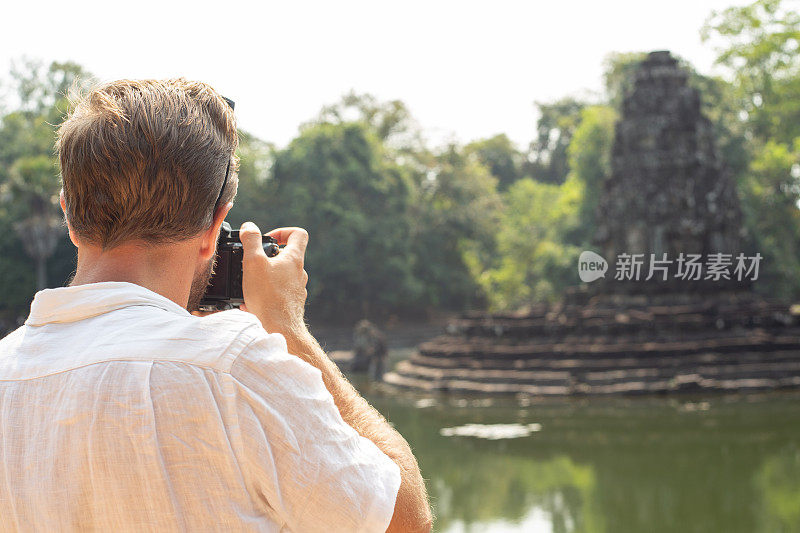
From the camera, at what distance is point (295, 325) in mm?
1009

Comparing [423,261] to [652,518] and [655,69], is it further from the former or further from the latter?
[652,518]

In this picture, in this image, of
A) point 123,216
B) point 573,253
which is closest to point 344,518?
point 123,216

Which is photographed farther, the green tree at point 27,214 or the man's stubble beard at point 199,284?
the green tree at point 27,214

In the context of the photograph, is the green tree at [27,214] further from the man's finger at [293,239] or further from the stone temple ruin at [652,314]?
the man's finger at [293,239]

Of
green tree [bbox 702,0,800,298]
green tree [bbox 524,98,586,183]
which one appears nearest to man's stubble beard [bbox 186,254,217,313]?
green tree [bbox 702,0,800,298]

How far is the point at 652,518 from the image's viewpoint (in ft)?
16.1

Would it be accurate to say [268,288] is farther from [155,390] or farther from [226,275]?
[155,390]

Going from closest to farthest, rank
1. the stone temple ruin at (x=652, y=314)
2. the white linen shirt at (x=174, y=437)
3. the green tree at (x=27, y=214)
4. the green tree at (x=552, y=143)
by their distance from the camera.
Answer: the white linen shirt at (x=174, y=437)
the stone temple ruin at (x=652, y=314)
the green tree at (x=27, y=214)
the green tree at (x=552, y=143)

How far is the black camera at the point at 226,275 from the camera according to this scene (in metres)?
1.03

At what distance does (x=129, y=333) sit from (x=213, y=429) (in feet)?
0.47

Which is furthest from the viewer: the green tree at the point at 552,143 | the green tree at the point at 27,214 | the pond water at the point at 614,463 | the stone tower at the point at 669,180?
A: the green tree at the point at 552,143

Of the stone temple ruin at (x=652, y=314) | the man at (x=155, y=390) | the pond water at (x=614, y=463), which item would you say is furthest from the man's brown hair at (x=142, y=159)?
the stone temple ruin at (x=652, y=314)

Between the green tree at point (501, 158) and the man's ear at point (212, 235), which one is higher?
the green tree at point (501, 158)

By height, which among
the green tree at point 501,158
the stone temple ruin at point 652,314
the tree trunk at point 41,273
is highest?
the green tree at point 501,158
